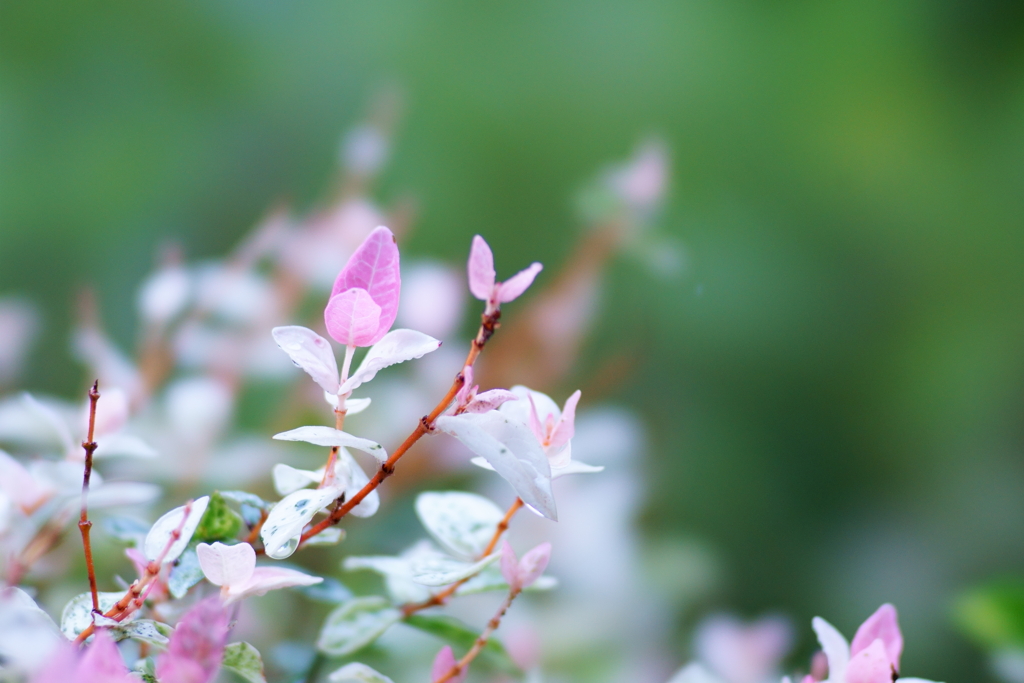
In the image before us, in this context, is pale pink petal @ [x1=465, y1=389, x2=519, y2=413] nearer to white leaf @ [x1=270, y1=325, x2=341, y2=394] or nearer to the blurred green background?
white leaf @ [x1=270, y1=325, x2=341, y2=394]

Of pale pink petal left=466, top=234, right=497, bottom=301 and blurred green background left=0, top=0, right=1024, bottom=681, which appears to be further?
blurred green background left=0, top=0, right=1024, bottom=681

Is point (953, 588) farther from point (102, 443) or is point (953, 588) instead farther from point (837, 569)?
point (102, 443)

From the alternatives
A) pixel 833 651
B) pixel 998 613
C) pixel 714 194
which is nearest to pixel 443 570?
pixel 833 651

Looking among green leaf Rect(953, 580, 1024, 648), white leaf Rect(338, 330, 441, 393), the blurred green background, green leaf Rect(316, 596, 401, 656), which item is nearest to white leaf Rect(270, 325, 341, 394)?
white leaf Rect(338, 330, 441, 393)

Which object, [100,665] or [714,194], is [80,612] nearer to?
[100,665]

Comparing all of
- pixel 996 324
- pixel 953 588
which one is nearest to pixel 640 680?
pixel 953 588
